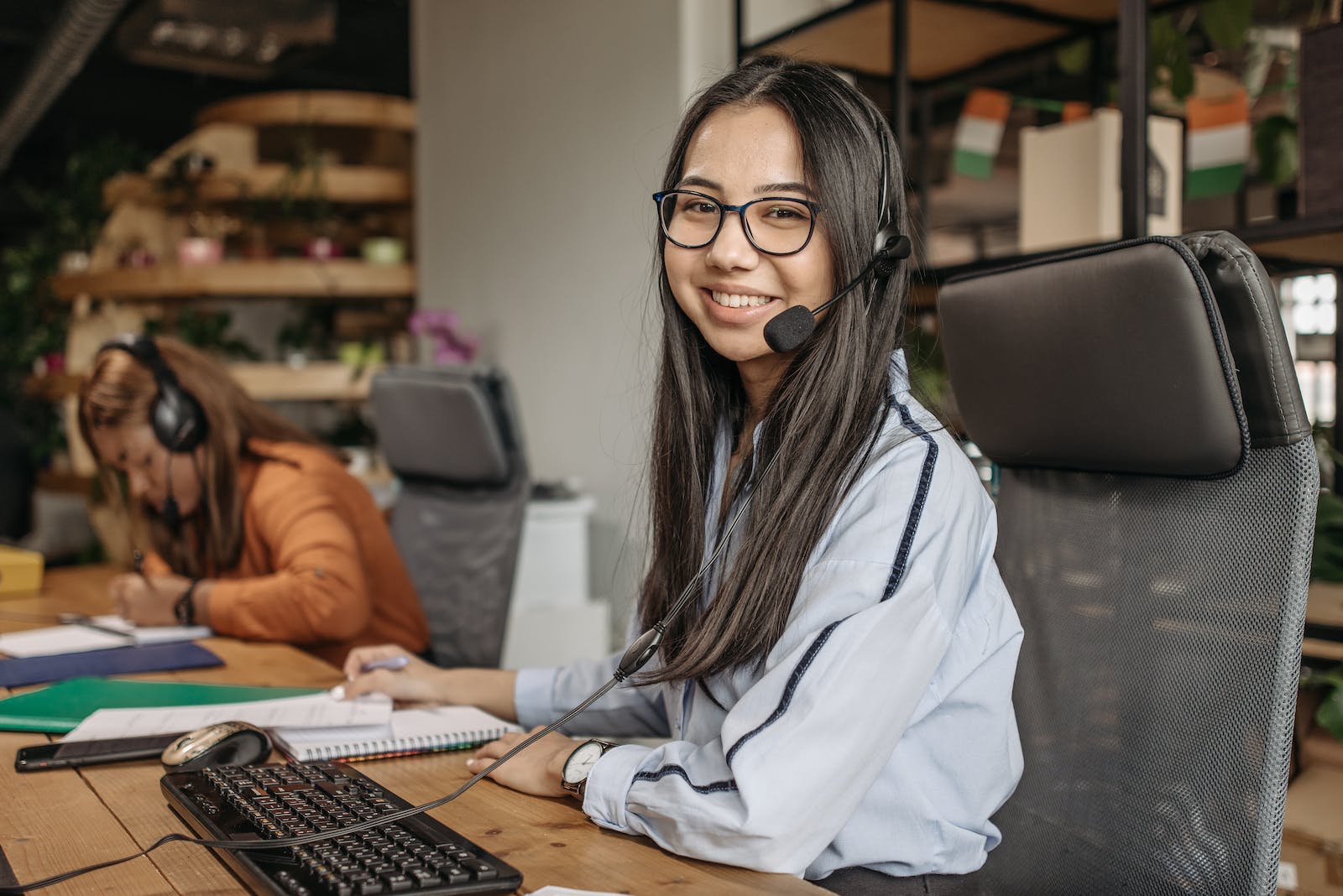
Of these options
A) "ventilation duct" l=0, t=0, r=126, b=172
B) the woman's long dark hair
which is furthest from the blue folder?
"ventilation duct" l=0, t=0, r=126, b=172

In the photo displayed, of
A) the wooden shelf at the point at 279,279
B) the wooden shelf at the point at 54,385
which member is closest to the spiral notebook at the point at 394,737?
the wooden shelf at the point at 279,279

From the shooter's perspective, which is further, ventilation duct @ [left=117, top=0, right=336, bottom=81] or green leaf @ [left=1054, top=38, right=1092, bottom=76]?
ventilation duct @ [left=117, top=0, right=336, bottom=81]

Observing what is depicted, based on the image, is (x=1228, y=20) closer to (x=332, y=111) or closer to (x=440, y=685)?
(x=440, y=685)

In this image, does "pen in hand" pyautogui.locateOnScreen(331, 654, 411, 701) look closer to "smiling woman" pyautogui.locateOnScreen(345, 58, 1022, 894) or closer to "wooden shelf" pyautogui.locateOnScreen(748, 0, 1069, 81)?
"smiling woman" pyautogui.locateOnScreen(345, 58, 1022, 894)

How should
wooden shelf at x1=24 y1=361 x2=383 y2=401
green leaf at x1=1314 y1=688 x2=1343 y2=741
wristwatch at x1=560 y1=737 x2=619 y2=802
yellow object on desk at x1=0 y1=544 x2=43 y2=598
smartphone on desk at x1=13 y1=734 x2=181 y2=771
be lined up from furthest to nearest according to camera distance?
wooden shelf at x1=24 y1=361 x2=383 y2=401
yellow object on desk at x1=0 y1=544 x2=43 y2=598
green leaf at x1=1314 y1=688 x2=1343 y2=741
smartphone on desk at x1=13 y1=734 x2=181 y2=771
wristwatch at x1=560 y1=737 x2=619 y2=802

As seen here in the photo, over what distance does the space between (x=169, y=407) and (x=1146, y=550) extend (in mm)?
1538

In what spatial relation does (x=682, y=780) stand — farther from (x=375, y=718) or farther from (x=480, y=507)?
(x=480, y=507)

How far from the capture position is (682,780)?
85cm

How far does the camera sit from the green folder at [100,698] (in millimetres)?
1229

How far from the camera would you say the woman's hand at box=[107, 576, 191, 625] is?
1.85 metres

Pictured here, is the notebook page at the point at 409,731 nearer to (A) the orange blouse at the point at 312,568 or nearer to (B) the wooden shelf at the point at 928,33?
(A) the orange blouse at the point at 312,568

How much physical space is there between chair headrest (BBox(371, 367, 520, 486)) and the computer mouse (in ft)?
3.24

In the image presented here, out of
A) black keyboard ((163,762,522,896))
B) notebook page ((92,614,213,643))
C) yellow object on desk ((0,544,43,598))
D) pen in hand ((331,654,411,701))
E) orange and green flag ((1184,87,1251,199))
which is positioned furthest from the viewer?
yellow object on desk ((0,544,43,598))

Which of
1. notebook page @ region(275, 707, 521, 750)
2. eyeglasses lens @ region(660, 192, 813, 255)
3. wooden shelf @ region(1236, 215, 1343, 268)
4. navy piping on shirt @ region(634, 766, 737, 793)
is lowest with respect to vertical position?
notebook page @ region(275, 707, 521, 750)
